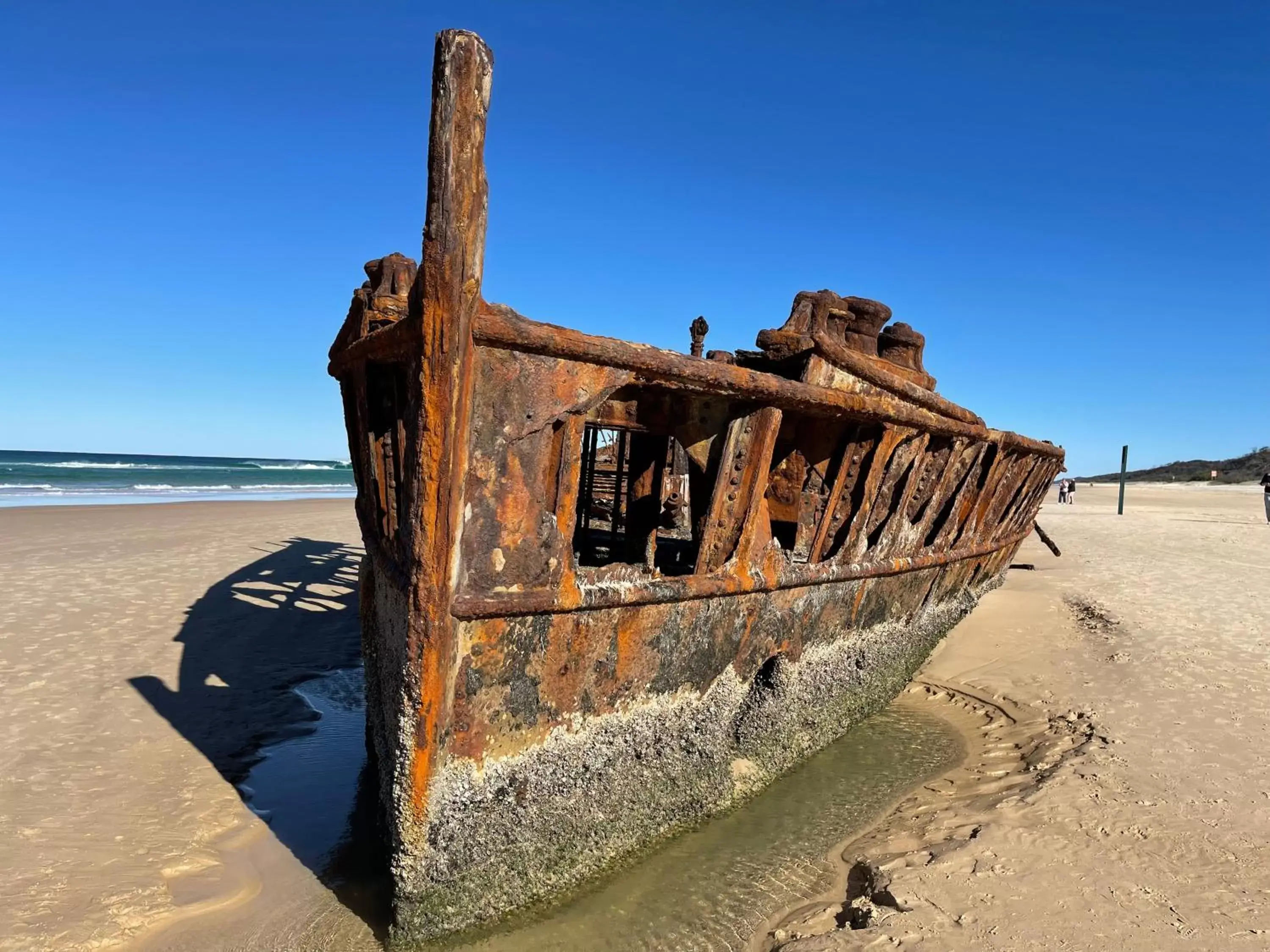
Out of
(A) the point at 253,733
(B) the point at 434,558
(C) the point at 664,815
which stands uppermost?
(B) the point at 434,558

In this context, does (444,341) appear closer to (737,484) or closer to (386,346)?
(386,346)

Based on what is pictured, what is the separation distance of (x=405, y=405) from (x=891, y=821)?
323cm

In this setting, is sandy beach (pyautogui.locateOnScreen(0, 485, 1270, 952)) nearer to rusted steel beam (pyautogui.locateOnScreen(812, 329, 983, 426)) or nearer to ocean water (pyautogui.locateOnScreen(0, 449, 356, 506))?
rusted steel beam (pyautogui.locateOnScreen(812, 329, 983, 426))

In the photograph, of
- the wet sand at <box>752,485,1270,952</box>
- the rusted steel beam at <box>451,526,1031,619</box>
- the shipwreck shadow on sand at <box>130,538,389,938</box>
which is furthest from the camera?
the shipwreck shadow on sand at <box>130,538,389,938</box>

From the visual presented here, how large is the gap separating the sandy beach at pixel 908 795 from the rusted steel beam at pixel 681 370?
2.13m

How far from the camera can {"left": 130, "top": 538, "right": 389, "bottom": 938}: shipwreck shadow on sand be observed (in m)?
3.86

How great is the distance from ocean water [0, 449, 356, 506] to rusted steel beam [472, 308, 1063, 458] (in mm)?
24789

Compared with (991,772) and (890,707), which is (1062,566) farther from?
(991,772)

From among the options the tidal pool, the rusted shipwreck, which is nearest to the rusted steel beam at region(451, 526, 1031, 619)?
the rusted shipwreck

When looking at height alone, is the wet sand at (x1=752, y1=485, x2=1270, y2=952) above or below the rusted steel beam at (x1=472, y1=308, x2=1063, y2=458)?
below

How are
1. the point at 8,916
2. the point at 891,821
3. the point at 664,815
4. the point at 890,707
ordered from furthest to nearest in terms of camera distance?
the point at 890,707, the point at 891,821, the point at 664,815, the point at 8,916

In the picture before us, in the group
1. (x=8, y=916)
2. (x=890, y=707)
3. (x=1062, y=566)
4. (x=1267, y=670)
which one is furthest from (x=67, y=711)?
(x=1062, y=566)

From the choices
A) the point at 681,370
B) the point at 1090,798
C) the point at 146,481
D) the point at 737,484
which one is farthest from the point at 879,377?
the point at 146,481

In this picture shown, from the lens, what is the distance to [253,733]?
538 cm
